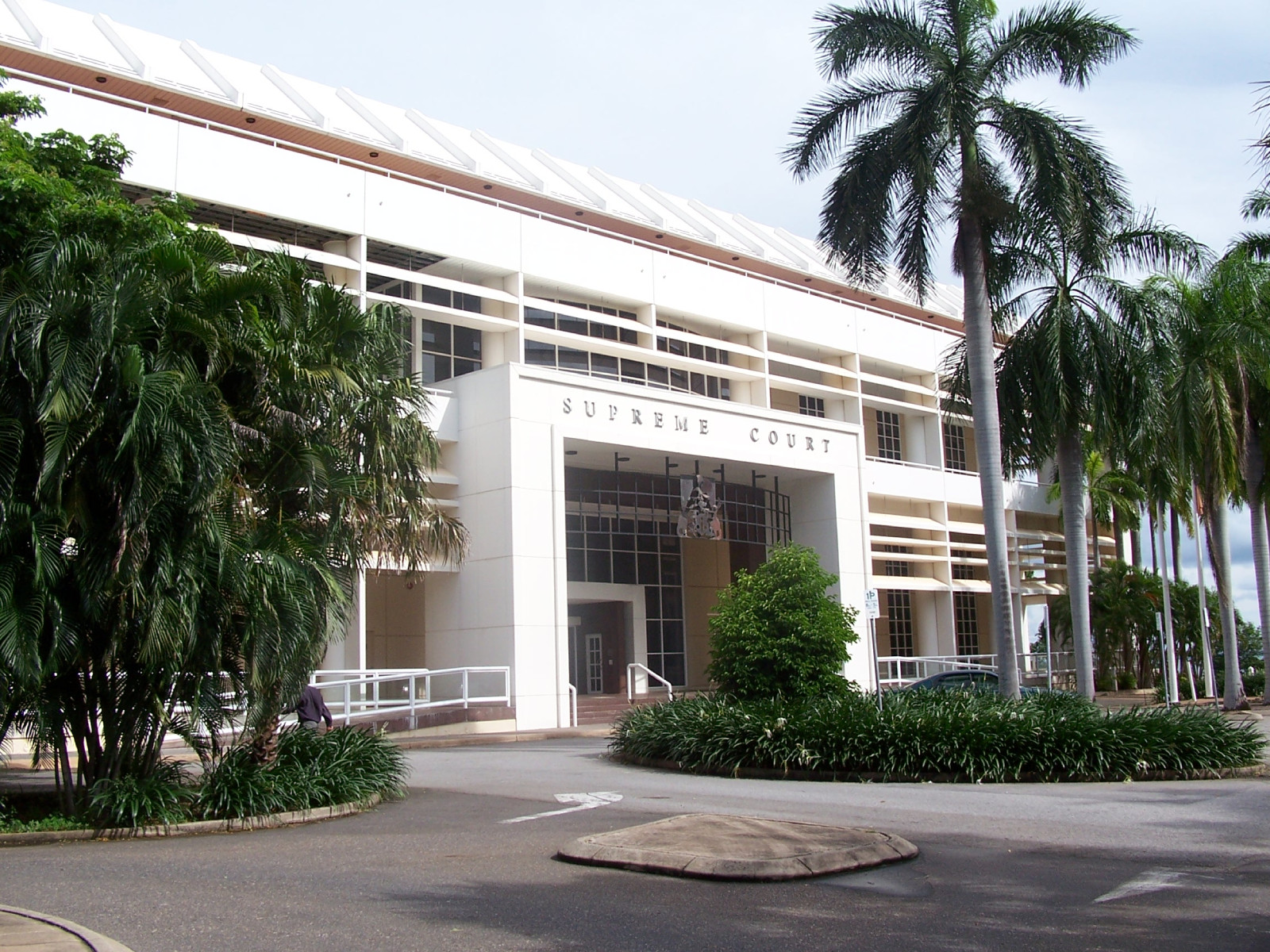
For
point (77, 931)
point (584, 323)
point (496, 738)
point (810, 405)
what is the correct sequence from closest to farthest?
point (77, 931) → point (496, 738) → point (584, 323) → point (810, 405)

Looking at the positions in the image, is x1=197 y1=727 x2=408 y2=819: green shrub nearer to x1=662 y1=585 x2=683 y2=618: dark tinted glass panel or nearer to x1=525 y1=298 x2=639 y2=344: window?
x1=525 y1=298 x2=639 y2=344: window

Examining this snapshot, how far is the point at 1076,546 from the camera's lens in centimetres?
2428

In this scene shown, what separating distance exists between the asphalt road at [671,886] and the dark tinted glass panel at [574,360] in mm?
21017

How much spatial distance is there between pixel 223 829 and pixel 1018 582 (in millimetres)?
36566

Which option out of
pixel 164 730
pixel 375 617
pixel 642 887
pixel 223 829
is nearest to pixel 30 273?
pixel 164 730

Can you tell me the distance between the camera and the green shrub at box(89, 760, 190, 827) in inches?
456

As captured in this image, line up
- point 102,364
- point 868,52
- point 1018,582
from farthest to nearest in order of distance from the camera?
point 1018,582 → point 868,52 → point 102,364

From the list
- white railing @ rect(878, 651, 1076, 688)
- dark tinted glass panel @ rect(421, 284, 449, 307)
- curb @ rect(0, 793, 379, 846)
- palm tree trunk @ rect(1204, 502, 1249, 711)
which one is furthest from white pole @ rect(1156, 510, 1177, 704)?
curb @ rect(0, 793, 379, 846)

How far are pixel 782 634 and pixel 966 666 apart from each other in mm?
18437

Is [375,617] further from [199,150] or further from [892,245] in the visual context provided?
[892,245]

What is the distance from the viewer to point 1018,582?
43750 mm

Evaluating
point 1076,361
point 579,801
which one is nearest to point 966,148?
point 1076,361

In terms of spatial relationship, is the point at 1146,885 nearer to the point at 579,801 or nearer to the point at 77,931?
the point at 579,801

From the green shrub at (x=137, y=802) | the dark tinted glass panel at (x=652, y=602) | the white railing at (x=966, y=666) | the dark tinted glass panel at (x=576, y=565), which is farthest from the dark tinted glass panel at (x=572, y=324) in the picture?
the green shrub at (x=137, y=802)
